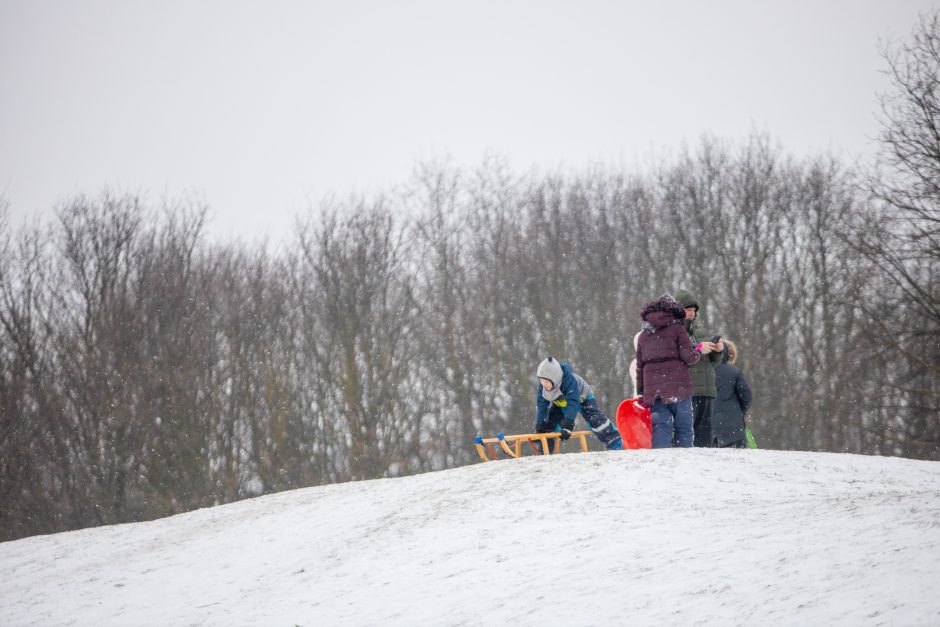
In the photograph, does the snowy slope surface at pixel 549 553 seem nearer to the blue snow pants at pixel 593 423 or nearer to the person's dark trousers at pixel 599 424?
the blue snow pants at pixel 593 423

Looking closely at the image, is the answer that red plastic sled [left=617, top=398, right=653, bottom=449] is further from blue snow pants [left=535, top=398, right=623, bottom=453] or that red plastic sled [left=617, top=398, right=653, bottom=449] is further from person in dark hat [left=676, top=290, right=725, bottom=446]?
person in dark hat [left=676, top=290, right=725, bottom=446]

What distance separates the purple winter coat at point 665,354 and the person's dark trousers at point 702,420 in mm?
1201

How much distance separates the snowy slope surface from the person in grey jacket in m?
1.62

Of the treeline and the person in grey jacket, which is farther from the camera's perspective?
the treeline

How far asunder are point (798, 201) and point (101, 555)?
86.6 ft

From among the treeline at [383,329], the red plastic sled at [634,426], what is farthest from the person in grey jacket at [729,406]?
the treeline at [383,329]

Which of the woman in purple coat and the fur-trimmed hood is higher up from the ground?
the fur-trimmed hood

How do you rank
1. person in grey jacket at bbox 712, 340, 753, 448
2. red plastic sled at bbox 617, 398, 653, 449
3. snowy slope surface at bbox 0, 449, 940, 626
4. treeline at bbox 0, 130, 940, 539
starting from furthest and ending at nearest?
treeline at bbox 0, 130, 940, 539 → red plastic sled at bbox 617, 398, 653, 449 → person in grey jacket at bbox 712, 340, 753, 448 → snowy slope surface at bbox 0, 449, 940, 626

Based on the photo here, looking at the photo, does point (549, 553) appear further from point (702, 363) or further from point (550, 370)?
point (702, 363)

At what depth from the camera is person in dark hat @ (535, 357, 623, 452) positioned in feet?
35.4

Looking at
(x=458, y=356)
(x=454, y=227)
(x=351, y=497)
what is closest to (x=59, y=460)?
(x=458, y=356)

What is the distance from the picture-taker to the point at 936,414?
20.8 meters

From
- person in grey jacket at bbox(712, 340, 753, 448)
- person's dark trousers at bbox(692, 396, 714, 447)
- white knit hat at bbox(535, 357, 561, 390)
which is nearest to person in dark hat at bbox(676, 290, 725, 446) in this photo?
person's dark trousers at bbox(692, 396, 714, 447)

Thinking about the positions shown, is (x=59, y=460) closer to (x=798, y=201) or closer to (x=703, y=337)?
(x=703, y=337)
